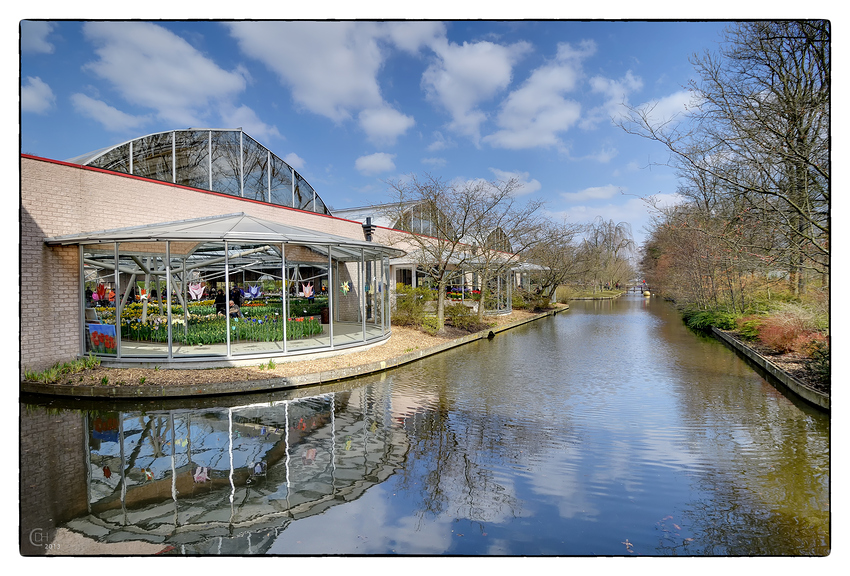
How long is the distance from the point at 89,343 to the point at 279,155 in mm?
8716

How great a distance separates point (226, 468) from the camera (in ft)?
14.8

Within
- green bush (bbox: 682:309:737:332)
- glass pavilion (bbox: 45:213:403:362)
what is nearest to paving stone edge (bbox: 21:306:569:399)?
glass pavilion (bbox: 45:213:403:362)

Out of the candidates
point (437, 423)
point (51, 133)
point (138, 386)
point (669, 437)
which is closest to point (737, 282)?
point (669, 437)

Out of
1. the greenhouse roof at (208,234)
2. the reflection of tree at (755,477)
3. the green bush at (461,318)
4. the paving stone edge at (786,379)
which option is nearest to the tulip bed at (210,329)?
the greenhouse roof at (208,234)

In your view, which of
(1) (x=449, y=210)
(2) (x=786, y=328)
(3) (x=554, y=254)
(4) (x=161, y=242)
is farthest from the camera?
(3) (x=554, y=254)

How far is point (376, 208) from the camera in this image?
80.3ft

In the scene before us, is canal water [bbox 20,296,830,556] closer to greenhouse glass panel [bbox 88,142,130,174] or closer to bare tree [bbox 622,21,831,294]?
bare tree [bbox 622,21,831,294]

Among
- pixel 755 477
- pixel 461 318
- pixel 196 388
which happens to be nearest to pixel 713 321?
pixel 461 318

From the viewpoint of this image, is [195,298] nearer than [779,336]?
No

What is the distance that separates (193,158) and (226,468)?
10543 mm

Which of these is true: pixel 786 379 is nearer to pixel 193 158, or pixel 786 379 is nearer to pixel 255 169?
pixel 255 169

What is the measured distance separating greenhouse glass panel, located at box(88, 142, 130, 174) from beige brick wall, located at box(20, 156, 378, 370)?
59.9 inches

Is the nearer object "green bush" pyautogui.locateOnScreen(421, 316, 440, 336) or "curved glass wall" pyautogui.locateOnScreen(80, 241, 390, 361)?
"curved glass wall" pyautogui.locateOnScreen(80, 241, 390, 361)

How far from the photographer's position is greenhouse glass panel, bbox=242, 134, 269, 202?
45.0ft
